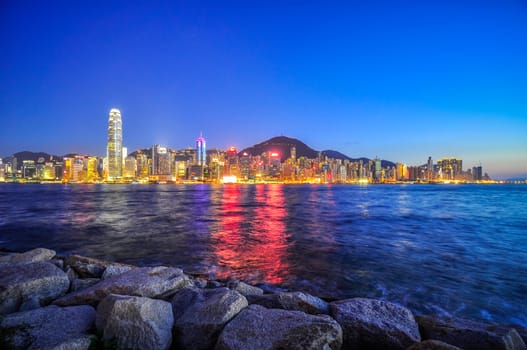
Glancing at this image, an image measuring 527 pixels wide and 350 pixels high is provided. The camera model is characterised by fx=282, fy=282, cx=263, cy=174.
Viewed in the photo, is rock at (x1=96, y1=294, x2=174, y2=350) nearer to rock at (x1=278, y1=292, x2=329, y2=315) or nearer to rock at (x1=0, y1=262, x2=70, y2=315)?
rock at (x1=278, y1=292, x2=329, y2=315)

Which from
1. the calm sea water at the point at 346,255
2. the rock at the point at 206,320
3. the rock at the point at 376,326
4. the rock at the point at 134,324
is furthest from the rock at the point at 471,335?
the rock at the point at 134,324

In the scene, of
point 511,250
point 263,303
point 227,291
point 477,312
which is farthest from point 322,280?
point 511,250

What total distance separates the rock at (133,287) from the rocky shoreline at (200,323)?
18 mm

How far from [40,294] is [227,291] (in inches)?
153

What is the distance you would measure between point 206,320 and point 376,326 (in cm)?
275

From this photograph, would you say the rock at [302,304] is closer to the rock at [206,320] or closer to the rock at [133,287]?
the rock at [206,320]

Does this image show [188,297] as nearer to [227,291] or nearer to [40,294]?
[227,291]

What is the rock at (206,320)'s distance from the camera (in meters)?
4.32

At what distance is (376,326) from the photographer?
4.61m

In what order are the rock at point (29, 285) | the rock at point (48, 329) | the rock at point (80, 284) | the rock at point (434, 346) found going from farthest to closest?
the rock at point (80, 284) < the rock at point (29, 285) < the rock at point (48, 329) < the rock at point (434, 346)

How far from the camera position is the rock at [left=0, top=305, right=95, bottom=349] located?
376 cm

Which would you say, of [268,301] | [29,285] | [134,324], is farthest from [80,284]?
[268,301]

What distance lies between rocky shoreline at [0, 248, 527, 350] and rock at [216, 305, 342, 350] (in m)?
0.01

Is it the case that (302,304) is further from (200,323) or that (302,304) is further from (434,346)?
(434,346)
